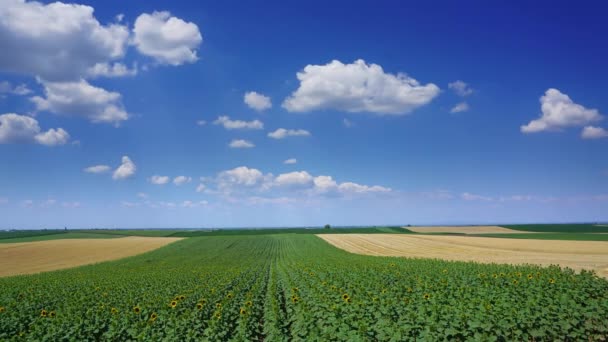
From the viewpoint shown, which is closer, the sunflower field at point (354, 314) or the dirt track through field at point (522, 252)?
the sunflower field at point (354, 314)

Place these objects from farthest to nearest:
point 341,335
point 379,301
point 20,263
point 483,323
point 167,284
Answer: point 20,263
point 167,284
point 379,301
point 483,323
point 341,335

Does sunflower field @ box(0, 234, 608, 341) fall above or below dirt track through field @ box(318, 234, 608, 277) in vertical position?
above

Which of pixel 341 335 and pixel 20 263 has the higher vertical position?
pixel 341 335

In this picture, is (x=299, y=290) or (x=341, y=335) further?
(x=299, y=290)

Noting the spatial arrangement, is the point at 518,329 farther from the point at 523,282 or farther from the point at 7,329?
the point at 7,329

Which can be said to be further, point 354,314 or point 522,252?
point 522,252

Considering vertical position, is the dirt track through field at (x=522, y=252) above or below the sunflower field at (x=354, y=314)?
below

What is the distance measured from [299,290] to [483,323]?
30.7ft

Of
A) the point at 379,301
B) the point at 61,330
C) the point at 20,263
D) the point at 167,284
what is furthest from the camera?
the point at 20,263

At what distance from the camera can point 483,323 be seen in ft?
29.8

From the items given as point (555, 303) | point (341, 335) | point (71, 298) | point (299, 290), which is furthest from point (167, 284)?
point (555, 303)

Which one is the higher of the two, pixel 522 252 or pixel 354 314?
pixel 354 314

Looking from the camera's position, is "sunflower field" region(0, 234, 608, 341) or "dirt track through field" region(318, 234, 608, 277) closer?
"sunflower field" region(0, 234, 608, 341)

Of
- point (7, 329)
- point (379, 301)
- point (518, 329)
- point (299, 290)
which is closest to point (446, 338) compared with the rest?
point (518, 329)
